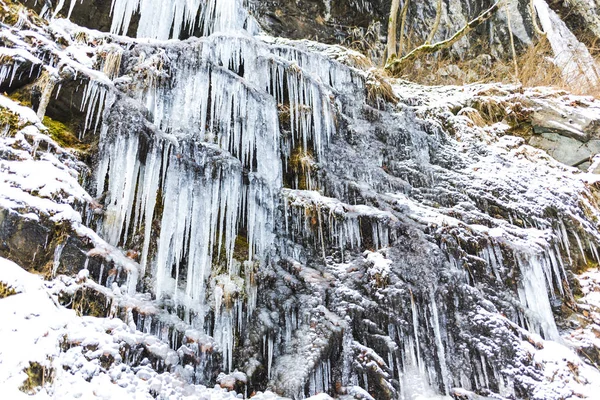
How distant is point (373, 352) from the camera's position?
11.0 feet

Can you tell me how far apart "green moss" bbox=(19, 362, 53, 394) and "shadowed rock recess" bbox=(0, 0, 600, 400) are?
16 millimetres

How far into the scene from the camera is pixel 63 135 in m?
3.93

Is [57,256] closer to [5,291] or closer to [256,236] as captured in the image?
[5,291]

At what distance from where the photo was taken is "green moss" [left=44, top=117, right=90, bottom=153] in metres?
3.86

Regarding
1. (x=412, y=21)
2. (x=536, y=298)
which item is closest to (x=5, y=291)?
(x=536, y=298)

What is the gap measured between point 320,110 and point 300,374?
267 centimetres

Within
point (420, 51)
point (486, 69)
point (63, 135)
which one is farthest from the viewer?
point (486, 69)

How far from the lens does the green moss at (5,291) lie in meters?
2.69

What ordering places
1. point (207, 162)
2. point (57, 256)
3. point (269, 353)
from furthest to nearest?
point (207, 162) → point (269, 353) → point (57, 256)

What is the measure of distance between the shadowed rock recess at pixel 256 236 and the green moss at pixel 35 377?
16 mm

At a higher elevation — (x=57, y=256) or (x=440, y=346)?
(x=57, y=256)

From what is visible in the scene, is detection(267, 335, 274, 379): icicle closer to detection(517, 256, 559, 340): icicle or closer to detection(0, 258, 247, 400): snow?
detection(0, 258, 247, 400): snow

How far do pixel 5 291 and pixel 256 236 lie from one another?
1818 mm

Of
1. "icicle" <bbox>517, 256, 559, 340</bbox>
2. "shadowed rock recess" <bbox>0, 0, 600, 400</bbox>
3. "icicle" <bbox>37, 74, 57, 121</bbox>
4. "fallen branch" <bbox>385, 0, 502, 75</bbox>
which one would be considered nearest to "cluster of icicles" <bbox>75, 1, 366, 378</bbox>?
"shadowed rock recess" <bbox>0, 0, 600, 400</bbox>
